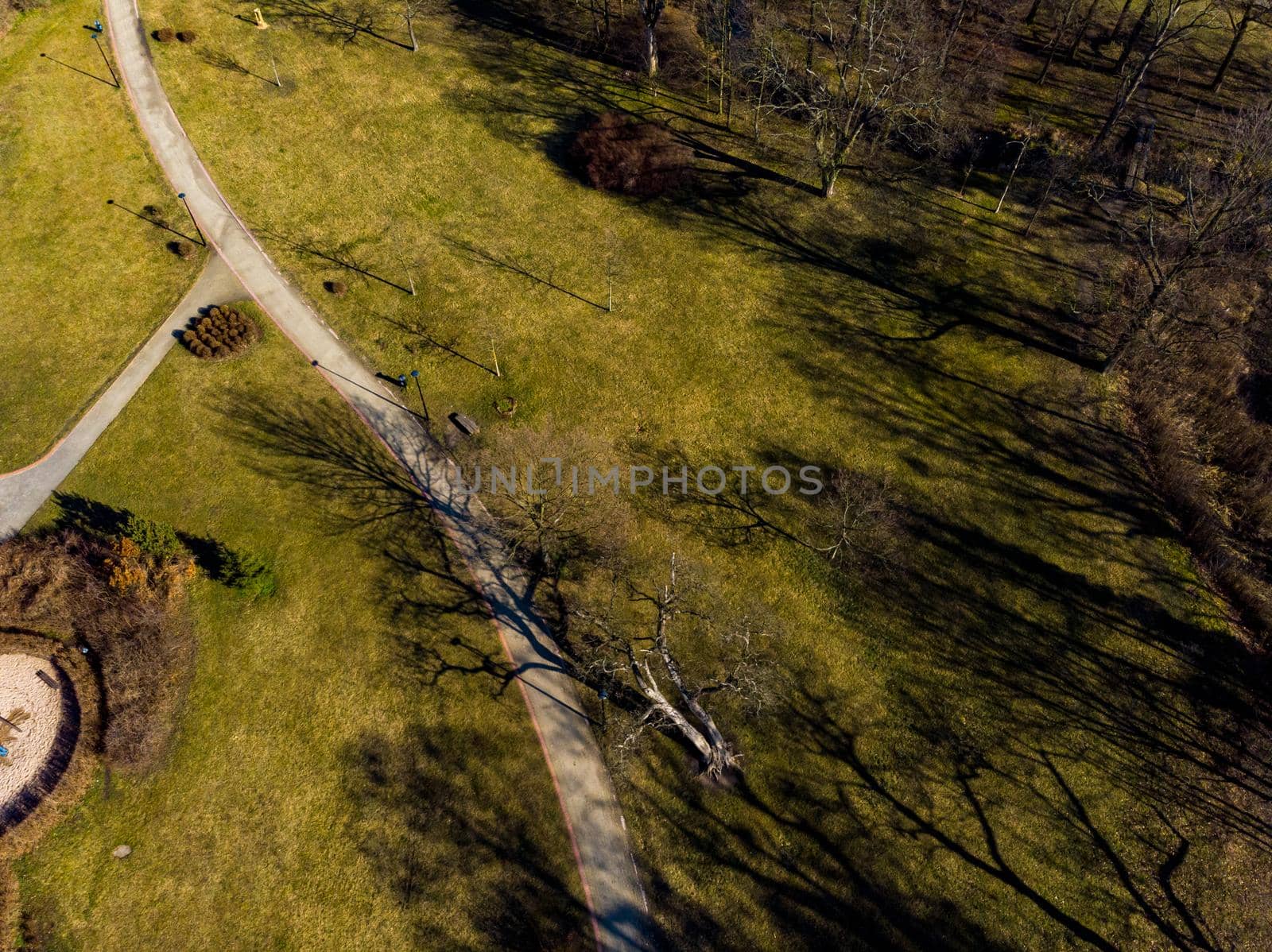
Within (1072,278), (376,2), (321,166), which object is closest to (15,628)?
(321,166)

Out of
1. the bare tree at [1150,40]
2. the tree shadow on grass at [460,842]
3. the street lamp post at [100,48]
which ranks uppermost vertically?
the bare tree at [1150,40]

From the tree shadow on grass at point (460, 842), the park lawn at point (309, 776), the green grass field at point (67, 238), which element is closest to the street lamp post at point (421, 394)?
the park lawn at point (309, 776)

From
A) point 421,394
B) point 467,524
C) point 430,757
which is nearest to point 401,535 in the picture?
point 467,524

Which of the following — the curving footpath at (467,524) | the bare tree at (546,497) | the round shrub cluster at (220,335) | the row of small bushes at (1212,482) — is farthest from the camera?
the round shrub cluster at (220,335)

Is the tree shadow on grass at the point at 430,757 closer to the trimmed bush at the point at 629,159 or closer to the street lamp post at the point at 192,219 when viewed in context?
the street lamp post at the point at 192,219

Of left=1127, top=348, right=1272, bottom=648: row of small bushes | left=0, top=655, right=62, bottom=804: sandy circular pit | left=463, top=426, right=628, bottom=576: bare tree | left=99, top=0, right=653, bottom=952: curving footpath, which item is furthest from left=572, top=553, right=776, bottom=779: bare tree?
left=1127, top=348, right=1272, bottom=648: row of small bushes

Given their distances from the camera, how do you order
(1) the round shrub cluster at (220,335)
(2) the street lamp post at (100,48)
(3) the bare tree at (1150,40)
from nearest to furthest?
(1) the round shrub cluster at (220,335)
(3) the bare tree at (1150,40)
(2) the street lamp post at (100,48)

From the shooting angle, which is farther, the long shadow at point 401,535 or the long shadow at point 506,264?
the long shadow at point 506,264
